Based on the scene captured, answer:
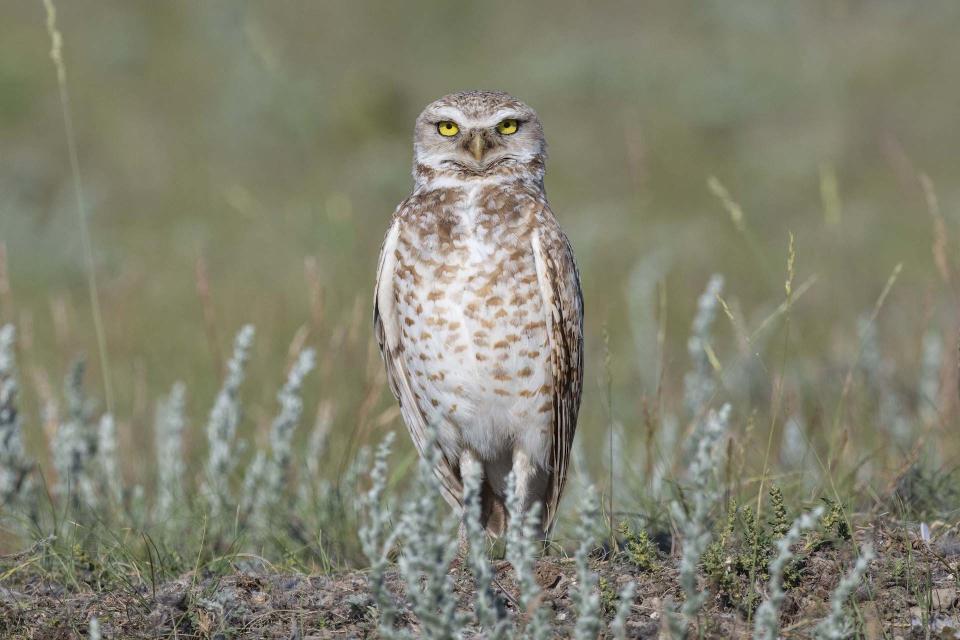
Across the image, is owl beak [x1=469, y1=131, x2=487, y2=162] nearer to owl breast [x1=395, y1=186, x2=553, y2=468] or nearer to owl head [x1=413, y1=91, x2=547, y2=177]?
owl head [x1=413, y1=91, x2=547, y2=177]

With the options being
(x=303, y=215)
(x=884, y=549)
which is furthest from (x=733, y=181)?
(x=884, y=549)

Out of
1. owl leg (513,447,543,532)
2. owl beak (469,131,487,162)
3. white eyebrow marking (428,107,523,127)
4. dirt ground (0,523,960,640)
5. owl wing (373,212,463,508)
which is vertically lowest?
owl leg (513,447,543,532)

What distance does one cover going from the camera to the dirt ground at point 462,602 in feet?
8.48

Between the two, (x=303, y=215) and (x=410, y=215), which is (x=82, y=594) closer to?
(x=410, y=215)

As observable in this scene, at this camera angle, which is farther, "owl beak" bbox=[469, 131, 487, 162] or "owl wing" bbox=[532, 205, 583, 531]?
"owl beak" bbox=[469, 131, 487, 162]

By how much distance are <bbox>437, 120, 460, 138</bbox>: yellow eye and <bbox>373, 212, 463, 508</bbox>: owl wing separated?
336 millimetres

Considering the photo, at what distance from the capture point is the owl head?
3820 millimetres

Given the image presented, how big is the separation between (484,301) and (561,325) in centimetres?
25

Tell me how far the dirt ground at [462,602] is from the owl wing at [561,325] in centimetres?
81

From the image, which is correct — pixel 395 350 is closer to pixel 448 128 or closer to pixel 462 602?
pixel 448 128

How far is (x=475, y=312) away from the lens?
11.5 feet

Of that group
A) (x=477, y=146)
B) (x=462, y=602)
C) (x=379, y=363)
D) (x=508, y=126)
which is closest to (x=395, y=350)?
(x=379, y=363)

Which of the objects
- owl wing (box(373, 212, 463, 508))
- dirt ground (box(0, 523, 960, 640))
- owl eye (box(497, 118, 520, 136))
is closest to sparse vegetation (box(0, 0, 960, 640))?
dirt ground (box(0, 523, 960, 640))

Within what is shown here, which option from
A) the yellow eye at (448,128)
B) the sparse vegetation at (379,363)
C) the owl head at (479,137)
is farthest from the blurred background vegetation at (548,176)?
the yellow eye at (448,128)
